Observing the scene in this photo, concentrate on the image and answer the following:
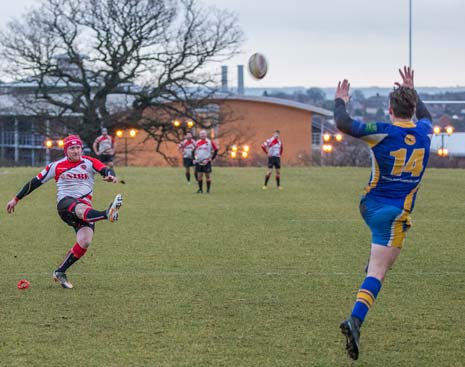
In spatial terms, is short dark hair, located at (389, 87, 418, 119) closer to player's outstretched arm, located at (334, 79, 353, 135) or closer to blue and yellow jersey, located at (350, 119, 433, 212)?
blue and yellow jersey, located at (350, 119, 433, 212)

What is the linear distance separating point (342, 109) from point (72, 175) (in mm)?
4382

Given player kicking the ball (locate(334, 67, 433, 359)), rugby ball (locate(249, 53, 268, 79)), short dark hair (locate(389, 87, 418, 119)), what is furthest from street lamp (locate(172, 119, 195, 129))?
short dark hair (locate(389, 87, 418, 119))

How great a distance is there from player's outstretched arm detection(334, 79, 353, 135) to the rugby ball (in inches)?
507

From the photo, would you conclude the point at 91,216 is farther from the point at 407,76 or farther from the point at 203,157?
the point at 203,157

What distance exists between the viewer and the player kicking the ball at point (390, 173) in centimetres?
701

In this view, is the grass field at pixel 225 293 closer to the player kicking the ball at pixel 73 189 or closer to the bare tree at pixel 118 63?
the player kicking the ball at pixel 73 189

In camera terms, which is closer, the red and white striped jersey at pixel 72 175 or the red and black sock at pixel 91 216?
the red and black sock at pixel 91 216

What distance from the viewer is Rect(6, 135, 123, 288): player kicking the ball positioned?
10344 millimetres

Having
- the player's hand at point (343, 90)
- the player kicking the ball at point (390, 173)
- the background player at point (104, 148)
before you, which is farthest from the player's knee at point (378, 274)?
the background player at point (104, 148)

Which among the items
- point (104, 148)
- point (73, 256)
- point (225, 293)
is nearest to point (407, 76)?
point (225, 293)

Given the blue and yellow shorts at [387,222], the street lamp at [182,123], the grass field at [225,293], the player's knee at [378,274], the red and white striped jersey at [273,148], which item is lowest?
the grass field at [225,293]

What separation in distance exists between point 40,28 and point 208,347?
48424 millimetres

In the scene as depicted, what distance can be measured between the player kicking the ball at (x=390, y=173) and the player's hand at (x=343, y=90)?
0.01 meters

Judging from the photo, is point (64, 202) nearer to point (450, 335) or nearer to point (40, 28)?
point (450, 335)
